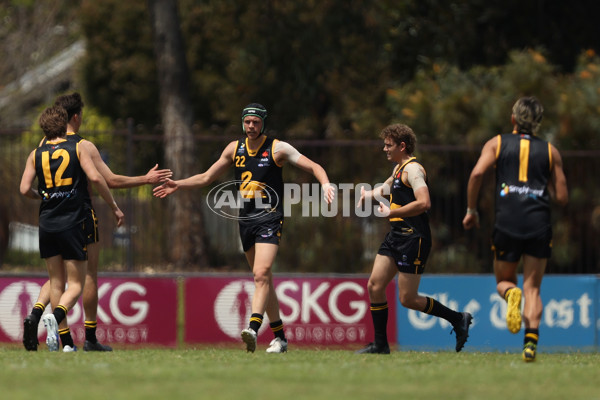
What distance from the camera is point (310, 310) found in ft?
41.3

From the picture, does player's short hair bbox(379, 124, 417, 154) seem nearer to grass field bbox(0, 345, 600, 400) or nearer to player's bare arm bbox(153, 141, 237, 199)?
player's bare arm bbox(153, 141, 237, 199)

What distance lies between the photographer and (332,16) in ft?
79.6

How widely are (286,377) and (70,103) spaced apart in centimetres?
365

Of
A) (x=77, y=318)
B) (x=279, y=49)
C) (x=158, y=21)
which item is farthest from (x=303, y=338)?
(x=279, y=49)

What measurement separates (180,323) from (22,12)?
2149 centimetres

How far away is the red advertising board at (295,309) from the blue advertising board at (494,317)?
375mm

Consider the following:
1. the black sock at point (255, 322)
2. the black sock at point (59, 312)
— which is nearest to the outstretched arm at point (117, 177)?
the black sock at point (59, 312)

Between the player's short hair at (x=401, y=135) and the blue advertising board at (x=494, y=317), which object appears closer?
the player's short hair at (x=401, y=135)

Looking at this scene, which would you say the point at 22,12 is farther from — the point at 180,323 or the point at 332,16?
the point at 180,323

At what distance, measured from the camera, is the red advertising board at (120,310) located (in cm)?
1242

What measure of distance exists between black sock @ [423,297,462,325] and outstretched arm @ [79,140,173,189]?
2498 mm

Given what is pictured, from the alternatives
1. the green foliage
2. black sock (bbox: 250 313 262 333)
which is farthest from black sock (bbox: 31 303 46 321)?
the green foliage

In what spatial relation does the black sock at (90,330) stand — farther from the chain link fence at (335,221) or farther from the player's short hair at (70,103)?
the chain link fence at (335,221)

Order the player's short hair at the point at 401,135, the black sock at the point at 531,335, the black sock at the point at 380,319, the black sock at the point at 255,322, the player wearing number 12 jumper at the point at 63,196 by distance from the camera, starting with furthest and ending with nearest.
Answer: the black sock at the point at 380,319, the player's short hair at the point at 401,135, the player wearing number 12 jumper at the point at 63,196, the black sock at the point at 255,322, the black sock at the point at 531,335
